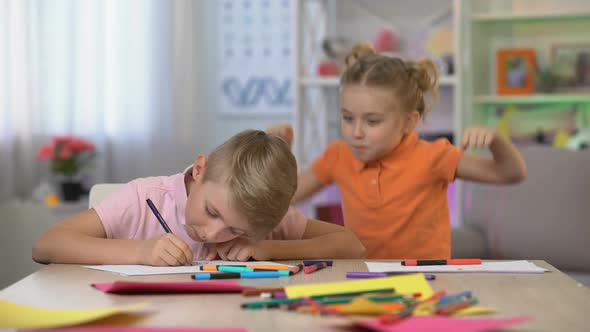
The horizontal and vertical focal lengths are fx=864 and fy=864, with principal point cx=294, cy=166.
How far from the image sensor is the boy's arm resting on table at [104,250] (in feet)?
4.49

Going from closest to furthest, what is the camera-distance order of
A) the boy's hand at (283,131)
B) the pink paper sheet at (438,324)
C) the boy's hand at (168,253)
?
the pink paper sheet at (438,324), the boy's hand at (168,253), the boy's hand at (283,131)

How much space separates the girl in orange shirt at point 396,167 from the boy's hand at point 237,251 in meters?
0.54

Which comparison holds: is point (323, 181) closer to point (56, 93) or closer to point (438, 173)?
point (438, 173)

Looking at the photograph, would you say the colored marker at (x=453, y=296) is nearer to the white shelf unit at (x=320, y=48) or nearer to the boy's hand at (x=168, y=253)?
the boy's hand at (x=168, y=253)

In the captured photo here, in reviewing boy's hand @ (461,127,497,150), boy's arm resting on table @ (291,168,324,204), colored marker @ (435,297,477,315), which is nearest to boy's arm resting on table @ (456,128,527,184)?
boy's hand @ (461,127,497,150)

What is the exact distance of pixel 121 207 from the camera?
156 centimetres

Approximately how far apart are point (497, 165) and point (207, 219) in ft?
2.84

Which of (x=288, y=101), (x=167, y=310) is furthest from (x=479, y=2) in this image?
(x=167, y=310)

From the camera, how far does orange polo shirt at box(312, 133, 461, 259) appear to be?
209cm

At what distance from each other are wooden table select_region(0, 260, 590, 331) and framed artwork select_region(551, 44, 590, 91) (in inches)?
123

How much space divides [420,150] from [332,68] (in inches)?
84.8

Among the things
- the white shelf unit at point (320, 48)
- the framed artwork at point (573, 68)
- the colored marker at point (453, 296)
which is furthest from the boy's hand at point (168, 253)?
the framed artwork at point (573, 68)

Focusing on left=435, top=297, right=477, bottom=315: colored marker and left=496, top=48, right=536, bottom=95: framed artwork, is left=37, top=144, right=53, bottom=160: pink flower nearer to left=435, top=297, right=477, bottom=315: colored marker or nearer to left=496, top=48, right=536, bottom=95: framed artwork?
left=496, top=48, right=536, bottom=95: framed artwork

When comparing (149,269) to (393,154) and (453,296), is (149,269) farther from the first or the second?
(393,154)
